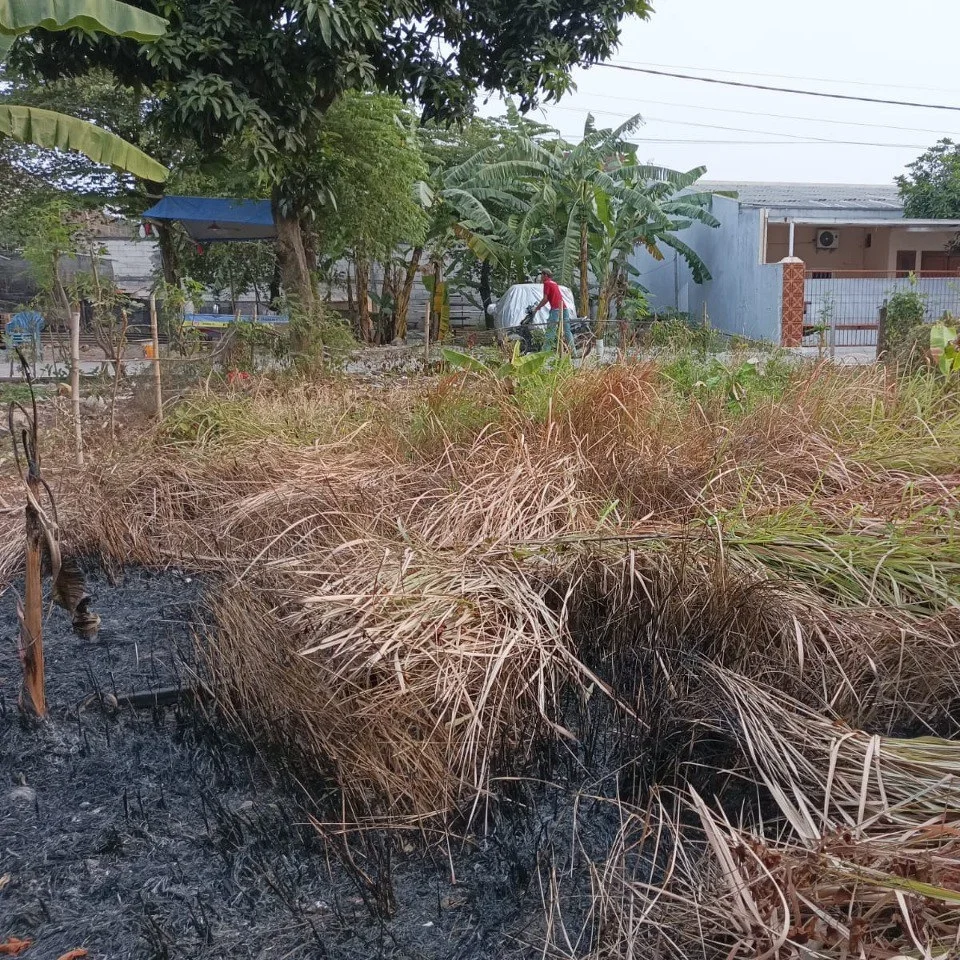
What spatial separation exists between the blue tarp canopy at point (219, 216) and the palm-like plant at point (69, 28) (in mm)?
7589

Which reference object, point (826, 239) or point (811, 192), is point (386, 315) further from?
point (811, 192)

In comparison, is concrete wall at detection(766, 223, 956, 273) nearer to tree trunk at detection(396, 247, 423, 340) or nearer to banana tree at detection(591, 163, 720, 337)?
banana tree at detection(591, 163, 720, 337)

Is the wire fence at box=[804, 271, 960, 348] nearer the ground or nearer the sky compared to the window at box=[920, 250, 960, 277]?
nearer the ground

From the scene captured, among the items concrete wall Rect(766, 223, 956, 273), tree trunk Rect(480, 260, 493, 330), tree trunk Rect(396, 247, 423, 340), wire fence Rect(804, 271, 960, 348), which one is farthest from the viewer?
concrete wall Rect(766, 223, 956, 273)

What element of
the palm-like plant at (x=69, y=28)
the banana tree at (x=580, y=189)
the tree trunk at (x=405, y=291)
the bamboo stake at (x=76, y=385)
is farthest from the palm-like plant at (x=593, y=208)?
the palm-like plant at (x=69, y=28)

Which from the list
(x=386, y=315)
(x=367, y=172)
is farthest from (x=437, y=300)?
(x=367, y=172)

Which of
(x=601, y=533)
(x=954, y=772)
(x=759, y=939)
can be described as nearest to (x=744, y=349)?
(x=601, y=533)

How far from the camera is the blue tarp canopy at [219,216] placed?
1259 centimetres

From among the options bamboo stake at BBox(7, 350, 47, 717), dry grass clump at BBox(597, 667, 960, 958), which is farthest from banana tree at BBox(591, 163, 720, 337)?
dry grass clump at BBox(597, 667, 960, 958)

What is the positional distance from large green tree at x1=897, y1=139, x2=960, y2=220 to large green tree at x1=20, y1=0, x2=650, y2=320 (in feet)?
55.0

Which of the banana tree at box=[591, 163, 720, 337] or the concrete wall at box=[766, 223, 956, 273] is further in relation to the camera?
the concrete wall at box=[766, 223, 956, 273]

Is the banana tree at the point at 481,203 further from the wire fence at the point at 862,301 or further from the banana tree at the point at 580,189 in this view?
the wire fence at the point at 862,301

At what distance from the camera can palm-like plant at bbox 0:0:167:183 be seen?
149 inches

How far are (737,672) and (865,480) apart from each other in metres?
1.72
